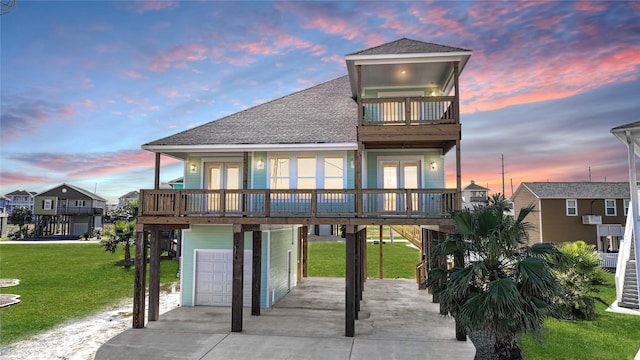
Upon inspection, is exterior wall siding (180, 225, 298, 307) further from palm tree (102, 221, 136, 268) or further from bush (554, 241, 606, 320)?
palm tree (102, 221, 136, 268)

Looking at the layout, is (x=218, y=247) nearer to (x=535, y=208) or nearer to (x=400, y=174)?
(x=400, y=174)

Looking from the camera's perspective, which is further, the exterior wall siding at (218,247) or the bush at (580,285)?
the exterior wall siding at (218,247)

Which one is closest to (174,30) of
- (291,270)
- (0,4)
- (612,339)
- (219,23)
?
(219,23)

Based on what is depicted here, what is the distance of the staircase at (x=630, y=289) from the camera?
1617 cm

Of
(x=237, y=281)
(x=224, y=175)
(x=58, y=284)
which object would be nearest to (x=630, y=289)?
(x=237, y=281)

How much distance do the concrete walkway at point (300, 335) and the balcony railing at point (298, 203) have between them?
11.8ft

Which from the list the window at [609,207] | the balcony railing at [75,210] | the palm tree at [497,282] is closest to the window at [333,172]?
the palm tree at [497,282]

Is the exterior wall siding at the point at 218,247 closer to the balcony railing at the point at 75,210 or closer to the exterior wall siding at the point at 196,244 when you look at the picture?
the exterior wall siding at the point at 196,244

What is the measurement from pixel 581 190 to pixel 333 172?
30.4 metres

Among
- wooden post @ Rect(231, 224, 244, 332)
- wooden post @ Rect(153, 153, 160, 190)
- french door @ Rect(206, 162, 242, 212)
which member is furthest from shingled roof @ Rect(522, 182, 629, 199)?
wooden post @ Rect(153, 153, 160, 190)

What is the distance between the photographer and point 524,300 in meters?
8.90

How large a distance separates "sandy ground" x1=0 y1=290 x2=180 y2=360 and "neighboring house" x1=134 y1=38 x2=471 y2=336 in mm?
1211

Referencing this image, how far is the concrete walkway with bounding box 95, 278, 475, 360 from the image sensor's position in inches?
400

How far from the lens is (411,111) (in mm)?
13836
